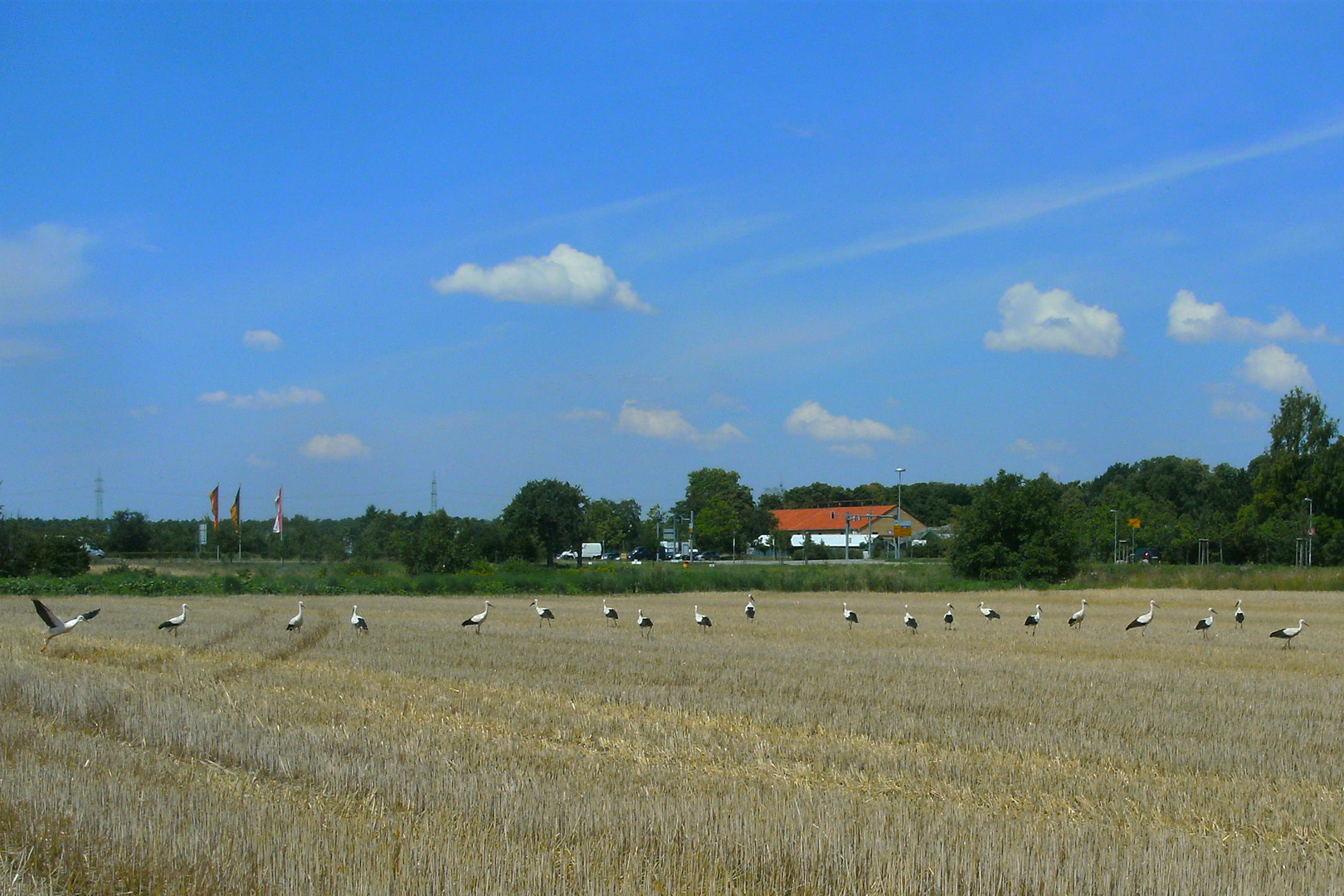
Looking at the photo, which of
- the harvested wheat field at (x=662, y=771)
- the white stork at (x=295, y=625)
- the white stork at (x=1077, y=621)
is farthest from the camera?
the white stork at (x=1077, y=621)

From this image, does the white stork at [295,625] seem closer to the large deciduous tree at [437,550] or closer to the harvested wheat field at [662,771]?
the harvested wheat field at [662,771]

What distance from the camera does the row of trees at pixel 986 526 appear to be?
188 ft

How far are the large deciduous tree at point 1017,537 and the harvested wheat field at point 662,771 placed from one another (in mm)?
36715

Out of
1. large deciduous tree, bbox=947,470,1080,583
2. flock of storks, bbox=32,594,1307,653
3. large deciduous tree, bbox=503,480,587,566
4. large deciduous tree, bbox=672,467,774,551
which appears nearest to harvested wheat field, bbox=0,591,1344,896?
flock of storks, bbox=32,594,1307,653

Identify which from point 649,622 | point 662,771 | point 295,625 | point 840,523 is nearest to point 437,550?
point 295,625

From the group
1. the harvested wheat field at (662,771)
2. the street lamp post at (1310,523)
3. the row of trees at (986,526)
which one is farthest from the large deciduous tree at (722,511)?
the harvested wheat field at (662,771)

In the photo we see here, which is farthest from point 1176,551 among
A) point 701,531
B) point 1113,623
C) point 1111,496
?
point 1113,623

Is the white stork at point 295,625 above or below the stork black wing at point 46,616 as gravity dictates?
below

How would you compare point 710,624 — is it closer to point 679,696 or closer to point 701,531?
point 679,696

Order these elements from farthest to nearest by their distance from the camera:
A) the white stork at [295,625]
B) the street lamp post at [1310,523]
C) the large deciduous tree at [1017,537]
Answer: the street lamp post at [1310,523]
the large deciduous tree at [1017,537]
the white stork at [295,625]

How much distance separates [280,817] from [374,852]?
1.28 metres

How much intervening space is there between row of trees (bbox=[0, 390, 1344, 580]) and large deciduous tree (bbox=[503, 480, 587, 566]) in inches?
4.0

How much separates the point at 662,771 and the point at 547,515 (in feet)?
262

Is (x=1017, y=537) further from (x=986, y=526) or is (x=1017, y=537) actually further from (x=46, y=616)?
(x=46, y=616)
